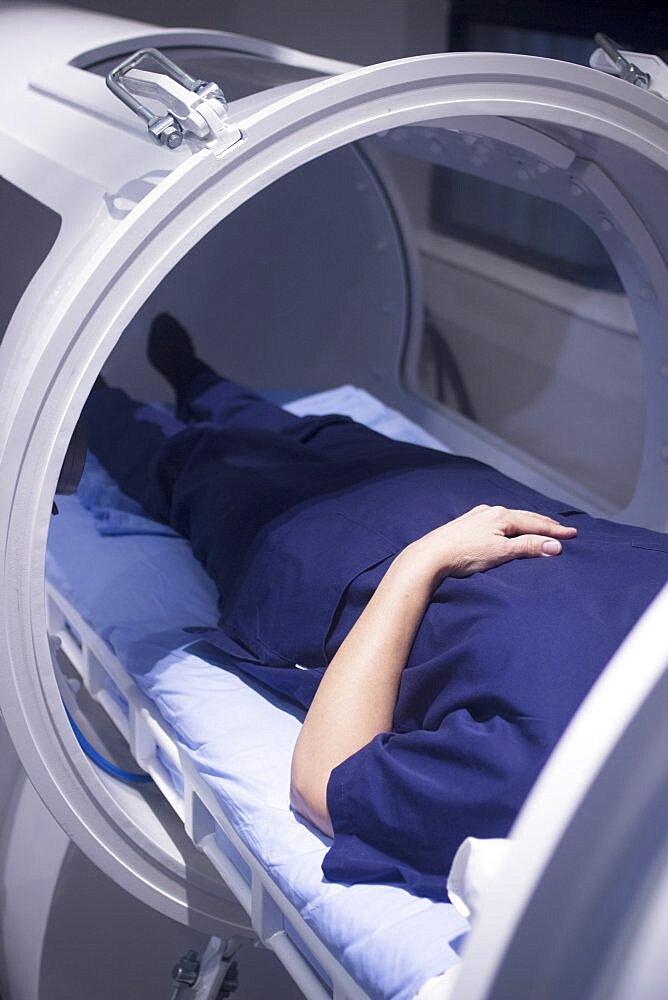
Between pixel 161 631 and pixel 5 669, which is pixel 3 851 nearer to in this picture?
pixel 161 631

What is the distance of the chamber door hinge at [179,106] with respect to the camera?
46.4 inches

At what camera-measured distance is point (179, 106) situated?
1.19 metres

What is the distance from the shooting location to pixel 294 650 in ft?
4.67

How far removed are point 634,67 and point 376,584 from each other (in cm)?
78

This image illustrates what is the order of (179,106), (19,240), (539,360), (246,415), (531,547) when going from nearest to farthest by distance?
1. (179,106)
2. (531,547)
3. (19,240)
4. (246,415)
5. (539,360)

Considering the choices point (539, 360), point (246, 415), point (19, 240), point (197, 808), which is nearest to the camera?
point (197, 808)

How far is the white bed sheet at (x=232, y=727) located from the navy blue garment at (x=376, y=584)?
4 centimetres

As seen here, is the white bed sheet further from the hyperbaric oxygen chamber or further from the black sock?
the black sock

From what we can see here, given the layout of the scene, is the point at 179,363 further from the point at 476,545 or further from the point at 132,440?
the point at 476,545

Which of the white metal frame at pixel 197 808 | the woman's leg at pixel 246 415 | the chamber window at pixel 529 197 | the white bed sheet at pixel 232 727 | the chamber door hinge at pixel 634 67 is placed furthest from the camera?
the chamber window at pixel 529 197

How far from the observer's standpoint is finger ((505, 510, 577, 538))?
1352 mm

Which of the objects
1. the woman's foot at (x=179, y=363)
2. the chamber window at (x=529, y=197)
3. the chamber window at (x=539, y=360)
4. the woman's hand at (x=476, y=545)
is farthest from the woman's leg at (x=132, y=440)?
the chamber window at (x=529, y=197)

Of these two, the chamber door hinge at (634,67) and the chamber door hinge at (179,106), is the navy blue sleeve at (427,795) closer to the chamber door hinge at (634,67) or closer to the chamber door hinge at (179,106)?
the chamber door hinge at (179,106)

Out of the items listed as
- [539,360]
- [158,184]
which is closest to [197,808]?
[158,184]
